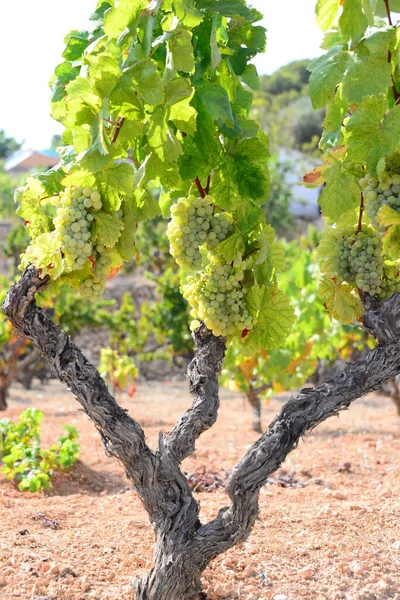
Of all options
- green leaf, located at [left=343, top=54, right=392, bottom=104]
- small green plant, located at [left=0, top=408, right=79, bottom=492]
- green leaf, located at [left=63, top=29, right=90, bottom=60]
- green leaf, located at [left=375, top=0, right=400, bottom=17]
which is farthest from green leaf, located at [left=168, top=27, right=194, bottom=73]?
small green plant, located at [left=0, top=408, right=79, bottom=492]

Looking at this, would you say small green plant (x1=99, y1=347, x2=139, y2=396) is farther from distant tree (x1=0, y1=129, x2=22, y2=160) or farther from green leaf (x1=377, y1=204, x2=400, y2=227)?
distant tree (x1=0, y1=129, x2=22, y2=160)

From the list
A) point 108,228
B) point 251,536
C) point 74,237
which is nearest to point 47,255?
point 74,237

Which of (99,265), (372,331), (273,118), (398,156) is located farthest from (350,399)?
(273,118)

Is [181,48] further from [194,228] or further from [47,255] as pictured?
[47,255]

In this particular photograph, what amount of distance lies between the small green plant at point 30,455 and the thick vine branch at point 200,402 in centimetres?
217

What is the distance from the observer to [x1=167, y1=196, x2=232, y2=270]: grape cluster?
230 centimetres

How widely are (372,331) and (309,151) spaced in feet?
87.0

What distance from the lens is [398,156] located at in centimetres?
220

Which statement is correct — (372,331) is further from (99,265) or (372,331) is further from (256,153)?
(99,265)

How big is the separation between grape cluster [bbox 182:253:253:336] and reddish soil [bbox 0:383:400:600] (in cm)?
79

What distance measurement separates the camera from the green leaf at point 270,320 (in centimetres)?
240

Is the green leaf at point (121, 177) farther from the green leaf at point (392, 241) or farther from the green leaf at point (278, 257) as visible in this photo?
the green leaf at point (392, 241)

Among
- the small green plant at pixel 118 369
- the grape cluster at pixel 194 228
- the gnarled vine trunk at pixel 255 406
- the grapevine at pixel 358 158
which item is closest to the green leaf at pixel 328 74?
the grapevine at pixel 358 158

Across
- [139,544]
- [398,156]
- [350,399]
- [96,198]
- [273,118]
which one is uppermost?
[273,118]
